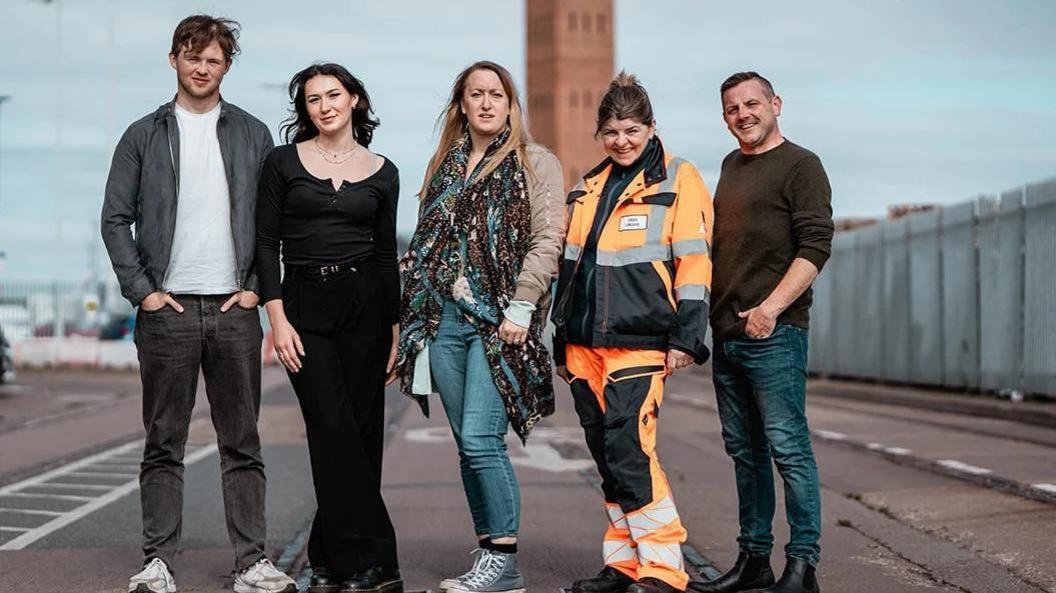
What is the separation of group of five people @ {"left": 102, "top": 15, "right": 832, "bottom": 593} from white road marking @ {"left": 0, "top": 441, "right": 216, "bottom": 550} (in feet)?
7.61

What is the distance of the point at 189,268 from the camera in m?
6.09

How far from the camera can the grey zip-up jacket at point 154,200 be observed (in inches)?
237

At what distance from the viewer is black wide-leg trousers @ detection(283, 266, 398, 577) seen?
19.6 ft

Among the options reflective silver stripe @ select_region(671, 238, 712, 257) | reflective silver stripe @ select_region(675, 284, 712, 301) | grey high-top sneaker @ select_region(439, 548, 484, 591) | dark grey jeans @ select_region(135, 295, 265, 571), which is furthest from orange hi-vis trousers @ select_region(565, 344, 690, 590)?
dark grey jeans @ select_region(135, 295, 265, 571)

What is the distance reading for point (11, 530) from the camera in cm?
839

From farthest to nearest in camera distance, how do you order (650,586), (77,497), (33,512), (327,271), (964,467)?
(964,467) → (77,497) → (33,512) → (327,271) → (650,586)

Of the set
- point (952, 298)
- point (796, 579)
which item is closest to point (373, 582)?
point (796, 579)

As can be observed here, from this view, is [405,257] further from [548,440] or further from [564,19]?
[564,19]

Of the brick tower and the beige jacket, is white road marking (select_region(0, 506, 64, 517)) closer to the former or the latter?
the beige jacket

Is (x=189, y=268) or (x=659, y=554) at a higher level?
(x=189, y=268)

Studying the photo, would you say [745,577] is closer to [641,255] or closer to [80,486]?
[641,255]

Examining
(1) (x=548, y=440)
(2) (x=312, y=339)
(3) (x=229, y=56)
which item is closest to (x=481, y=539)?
(2) (x=312, y=339)

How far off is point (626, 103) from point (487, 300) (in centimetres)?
93

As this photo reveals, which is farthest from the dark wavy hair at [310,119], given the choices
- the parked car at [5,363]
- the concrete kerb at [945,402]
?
the parked car at [5,363]
